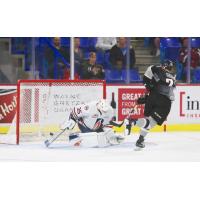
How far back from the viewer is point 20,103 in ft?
21.4

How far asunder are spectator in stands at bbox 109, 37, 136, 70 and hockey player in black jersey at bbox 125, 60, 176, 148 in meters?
0.86

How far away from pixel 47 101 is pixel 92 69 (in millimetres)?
712

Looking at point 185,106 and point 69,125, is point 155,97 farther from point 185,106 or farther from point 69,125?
point 185,106

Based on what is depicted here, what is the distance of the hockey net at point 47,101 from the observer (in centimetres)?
625

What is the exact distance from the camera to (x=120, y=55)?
7176 mm

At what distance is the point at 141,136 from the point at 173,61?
125 centimetres

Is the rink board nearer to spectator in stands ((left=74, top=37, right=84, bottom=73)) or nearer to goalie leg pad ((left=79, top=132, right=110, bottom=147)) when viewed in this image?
spectator in stands ((left=74, top=37, right=84, bottom=73))

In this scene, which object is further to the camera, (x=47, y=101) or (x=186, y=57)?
(x=186, y=57)

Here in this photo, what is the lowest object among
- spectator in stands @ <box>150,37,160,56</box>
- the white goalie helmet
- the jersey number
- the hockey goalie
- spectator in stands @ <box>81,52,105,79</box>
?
the hockey goalie

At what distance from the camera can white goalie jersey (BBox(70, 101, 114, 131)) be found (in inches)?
242

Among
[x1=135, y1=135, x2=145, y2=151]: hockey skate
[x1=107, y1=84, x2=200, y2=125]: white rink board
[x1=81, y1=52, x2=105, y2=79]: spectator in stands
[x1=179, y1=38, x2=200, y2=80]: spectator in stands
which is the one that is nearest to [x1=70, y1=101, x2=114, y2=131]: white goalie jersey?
[x1=135, y1=135, x2=145, y2=151]: hockey skate

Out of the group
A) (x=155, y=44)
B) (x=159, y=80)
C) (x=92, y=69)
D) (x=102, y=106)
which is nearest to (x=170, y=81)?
(x=159, y=80)


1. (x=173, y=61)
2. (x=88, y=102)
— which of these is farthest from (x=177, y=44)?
(x=88, y=102)

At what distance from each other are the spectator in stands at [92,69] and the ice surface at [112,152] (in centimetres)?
91
